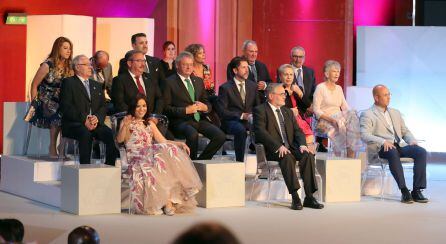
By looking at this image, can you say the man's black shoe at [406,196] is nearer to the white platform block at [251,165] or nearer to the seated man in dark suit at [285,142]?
the seated man in dark suit at [285,142]

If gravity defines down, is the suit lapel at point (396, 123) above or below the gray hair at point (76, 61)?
below

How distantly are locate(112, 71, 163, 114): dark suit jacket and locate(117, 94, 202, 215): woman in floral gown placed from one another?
689 mm

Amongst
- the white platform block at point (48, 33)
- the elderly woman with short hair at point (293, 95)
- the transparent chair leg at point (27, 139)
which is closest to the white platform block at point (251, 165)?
the elderly woman with short hair at point (293, 95)

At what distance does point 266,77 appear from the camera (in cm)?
943

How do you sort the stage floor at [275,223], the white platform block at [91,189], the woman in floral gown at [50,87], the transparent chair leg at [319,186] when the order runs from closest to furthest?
the stage floor at [275,223], the white platform block at [91,189], the transparent chair leg at [319,186], the woman in floral gown at [50,87]

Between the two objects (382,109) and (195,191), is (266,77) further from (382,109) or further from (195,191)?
(195,191)

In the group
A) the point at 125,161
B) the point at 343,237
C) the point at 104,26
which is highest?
the point at 104,26

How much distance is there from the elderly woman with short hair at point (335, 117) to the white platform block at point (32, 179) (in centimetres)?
272

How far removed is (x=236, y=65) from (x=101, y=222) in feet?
8.40

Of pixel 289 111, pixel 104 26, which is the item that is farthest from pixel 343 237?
pixel 104 26

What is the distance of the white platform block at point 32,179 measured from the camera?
7.78 m

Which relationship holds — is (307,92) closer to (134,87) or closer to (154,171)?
(134,87)

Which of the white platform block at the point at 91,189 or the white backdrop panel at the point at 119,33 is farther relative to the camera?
the white backdrop panel at the point at 119,33

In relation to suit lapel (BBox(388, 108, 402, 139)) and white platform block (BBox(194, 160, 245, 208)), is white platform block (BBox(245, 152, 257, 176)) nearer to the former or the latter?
white platform block (BBox(194, 160, 245, 208))
